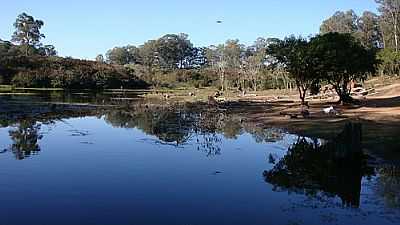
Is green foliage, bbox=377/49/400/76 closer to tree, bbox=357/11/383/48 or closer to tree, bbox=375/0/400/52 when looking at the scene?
tree, bbox=375/0/400/52

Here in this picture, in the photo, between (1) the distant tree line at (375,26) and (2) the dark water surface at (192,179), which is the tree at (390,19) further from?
(2) the dark water surface at (192,179)

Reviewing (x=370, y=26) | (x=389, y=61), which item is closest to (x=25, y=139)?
(x=389, y=61)

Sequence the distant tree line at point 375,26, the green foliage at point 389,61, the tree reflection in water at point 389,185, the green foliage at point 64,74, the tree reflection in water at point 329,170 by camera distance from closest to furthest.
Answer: the tree reflection in water at point 389,185, the tree reflection in water at point 329,170, the green foliage at point 389,61, the distant tree line at point 375,26, the green foliage at point 64,74

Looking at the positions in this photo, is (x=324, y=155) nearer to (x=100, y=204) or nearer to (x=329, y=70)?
(x=100, y=204)

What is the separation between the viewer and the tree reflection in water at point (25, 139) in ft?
77.6

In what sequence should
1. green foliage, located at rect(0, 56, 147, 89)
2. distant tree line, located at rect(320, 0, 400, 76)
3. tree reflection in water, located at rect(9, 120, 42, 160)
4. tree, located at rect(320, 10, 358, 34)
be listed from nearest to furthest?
1. tree reflection in water, located at rect(9, 120, 42, 160)
2. distant tree line, located at rect(320, 0, 400, 76)
3. tree, located at rect(320, 10, 358, 34)
4. green foliage, located at rect(0, 56, 147, 89)

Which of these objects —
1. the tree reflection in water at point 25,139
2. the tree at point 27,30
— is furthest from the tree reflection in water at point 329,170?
the tree at point 27,30

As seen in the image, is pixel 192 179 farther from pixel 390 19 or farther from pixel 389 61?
pixel 390 19

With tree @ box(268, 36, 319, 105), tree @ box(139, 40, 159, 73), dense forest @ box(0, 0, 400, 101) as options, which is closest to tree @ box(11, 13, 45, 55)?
dense forest @ box(0, 0, 400, 101)

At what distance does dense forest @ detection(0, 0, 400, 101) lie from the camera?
144 feet

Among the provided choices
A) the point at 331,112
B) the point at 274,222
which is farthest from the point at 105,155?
the point at 331,112

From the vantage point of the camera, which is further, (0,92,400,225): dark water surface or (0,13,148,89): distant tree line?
(0,13,148,89): distant tree line

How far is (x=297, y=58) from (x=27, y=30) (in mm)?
142950

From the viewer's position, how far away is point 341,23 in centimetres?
10838
